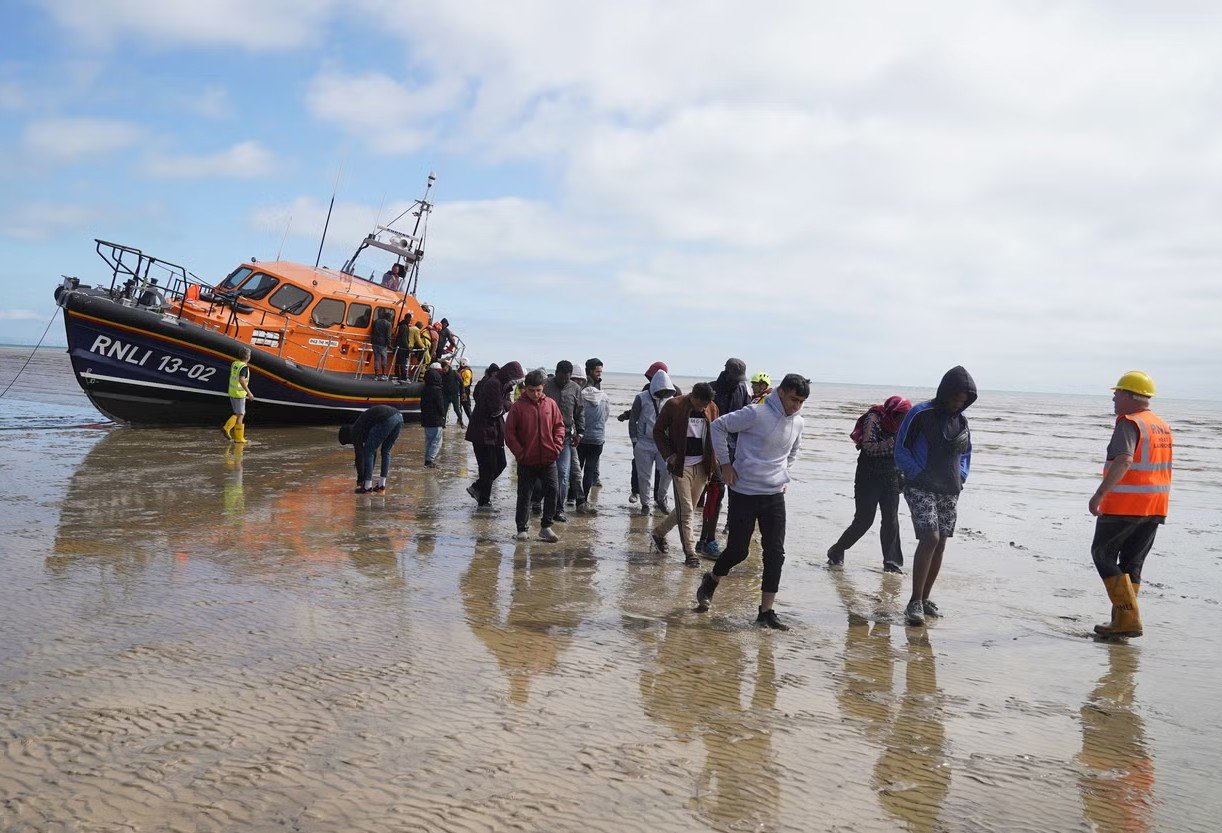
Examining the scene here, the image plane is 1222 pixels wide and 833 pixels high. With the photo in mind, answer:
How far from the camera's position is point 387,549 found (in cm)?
652

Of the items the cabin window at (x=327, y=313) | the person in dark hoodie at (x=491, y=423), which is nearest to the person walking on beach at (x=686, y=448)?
the person in dark hoodie at (x=491, y=423)

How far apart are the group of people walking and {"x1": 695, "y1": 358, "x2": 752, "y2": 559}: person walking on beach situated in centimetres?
1

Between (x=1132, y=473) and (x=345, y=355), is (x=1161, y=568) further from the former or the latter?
(x=345, y=355)

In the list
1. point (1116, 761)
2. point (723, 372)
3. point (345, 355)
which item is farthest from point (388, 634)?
point (345, 355)

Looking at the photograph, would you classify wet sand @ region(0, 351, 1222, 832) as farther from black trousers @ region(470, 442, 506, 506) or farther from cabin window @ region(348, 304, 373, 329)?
cabin window @ region(348, 304, 373, 329)

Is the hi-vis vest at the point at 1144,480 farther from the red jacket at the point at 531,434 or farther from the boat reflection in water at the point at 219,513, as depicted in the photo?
the boat reflection in water at the point at 219,513

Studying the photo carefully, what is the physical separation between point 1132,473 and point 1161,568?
304 centimetres

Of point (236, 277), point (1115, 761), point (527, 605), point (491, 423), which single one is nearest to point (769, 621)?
point (527, 605)

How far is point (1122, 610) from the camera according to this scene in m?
5.05

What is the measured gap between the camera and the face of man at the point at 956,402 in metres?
5.23

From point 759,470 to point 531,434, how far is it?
8.26 ft

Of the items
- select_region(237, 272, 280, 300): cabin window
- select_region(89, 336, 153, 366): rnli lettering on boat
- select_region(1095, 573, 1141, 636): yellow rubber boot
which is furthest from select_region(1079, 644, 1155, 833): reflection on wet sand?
select_region(237, 272, 280, 300): cabin window

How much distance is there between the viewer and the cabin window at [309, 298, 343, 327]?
52.3 ft

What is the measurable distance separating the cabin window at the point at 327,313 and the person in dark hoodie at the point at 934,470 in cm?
1306
